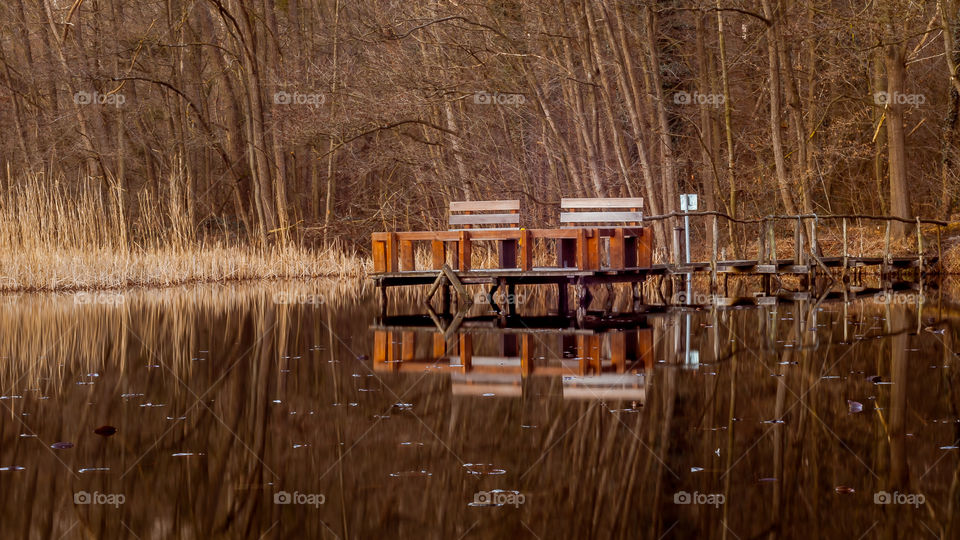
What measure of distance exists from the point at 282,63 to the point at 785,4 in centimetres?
1315

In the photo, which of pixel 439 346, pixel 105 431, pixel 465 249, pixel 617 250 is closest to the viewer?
pixel 105 431

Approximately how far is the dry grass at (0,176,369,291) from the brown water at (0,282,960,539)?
663 centimetres

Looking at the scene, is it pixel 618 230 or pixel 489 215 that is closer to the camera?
pixel 618 230

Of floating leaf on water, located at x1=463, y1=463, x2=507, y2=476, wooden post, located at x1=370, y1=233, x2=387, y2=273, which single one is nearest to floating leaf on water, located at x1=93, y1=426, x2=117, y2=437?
floating leaf on water, located at x1=463, y1=463, x2=507, y2=476

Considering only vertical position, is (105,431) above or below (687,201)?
below

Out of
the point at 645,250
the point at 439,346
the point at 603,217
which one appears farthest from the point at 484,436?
the point at 645,250

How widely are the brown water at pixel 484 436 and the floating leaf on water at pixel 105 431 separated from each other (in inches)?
0.6

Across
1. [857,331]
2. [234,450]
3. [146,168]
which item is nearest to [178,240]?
[146,168]

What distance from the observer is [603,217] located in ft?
54.4

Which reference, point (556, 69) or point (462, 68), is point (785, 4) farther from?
point (462, 68)

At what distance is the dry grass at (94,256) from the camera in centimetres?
1795

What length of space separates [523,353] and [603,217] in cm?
677

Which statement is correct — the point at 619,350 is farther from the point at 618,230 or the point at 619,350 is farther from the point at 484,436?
the point at 618,230

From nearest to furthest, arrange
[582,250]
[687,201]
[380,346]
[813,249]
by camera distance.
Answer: [380,346] < [582,250] < [687,201] < [813,249]
